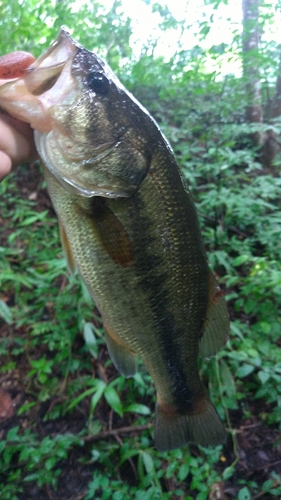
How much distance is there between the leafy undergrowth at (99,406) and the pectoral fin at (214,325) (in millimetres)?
963

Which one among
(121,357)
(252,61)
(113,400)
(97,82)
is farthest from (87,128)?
(252,61)

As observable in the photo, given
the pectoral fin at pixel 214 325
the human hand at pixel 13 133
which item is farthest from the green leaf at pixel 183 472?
the human hand at pixel 13 133

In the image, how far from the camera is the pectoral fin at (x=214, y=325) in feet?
4.57

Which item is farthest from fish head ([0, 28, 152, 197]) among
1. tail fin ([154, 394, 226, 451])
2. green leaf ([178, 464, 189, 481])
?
green leaf ([178, 464, 189, 481])

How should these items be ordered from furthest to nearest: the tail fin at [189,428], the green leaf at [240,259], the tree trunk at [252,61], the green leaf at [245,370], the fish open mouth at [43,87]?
the tree trunk at [252,61] < the green leaf at [240,259] < the green leaf at [245,370] < the tail fin at [189,428] < the fish open mouth at [43,87]

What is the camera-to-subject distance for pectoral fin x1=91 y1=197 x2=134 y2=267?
1162mm

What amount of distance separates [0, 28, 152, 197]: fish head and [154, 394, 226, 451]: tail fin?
3.35 ft

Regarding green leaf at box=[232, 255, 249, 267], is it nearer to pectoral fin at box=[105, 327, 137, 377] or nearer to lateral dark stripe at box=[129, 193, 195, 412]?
lateral dark stripe at box=[129, 193, 195, 412]

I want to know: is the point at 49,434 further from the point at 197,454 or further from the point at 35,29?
the point at 35,29

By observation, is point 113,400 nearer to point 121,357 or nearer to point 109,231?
point 121,357

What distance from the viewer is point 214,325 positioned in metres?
1.44

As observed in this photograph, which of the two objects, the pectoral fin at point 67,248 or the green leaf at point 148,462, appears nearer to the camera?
the pectoral fin at point 67,248

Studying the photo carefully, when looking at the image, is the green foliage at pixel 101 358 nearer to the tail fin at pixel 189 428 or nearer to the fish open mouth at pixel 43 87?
the tail fin at pixel 189 428

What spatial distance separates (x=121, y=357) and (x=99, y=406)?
1.41 meters
